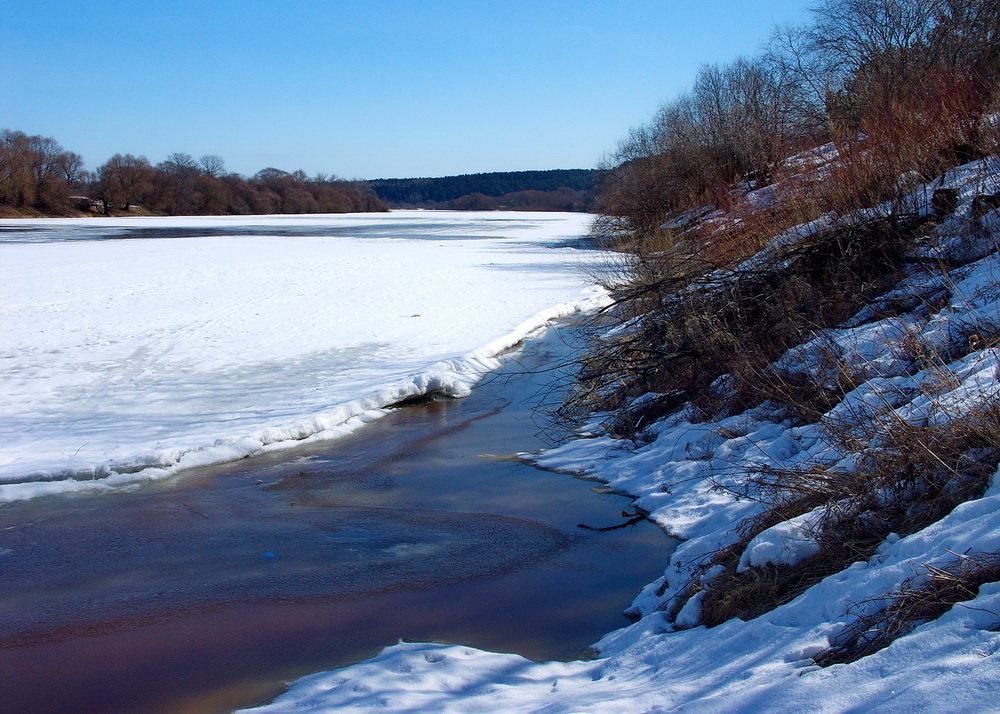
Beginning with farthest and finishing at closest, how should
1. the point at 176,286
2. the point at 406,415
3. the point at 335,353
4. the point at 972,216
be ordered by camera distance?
the point at 176,286 < the point at 335,353 < the point at 406,415 < the point at 972,216

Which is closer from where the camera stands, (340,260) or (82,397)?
(82,397)

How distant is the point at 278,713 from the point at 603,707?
137cm

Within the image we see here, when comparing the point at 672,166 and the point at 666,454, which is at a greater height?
the point at 672,166

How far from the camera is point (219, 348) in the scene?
11.7 meters

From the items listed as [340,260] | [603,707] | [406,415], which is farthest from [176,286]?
[603,707]

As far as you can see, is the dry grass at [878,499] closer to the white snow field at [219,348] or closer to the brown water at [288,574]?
the brown water at [288,574]

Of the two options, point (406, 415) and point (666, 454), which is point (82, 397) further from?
point (666, 454)

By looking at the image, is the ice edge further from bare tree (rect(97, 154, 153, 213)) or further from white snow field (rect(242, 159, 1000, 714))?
bare tree (rect(97, 154, 153, 213))

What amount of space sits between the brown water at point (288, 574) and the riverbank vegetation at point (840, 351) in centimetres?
73

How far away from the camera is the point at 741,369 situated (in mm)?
7059

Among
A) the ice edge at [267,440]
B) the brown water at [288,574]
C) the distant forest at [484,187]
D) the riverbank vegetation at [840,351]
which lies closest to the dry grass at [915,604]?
the riverbank vegetation at [840,351]

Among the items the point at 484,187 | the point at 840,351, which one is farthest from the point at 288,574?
the point at 484,187

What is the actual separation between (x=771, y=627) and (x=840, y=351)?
3.58 meters

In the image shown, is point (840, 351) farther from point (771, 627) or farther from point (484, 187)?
point (484, 187)
